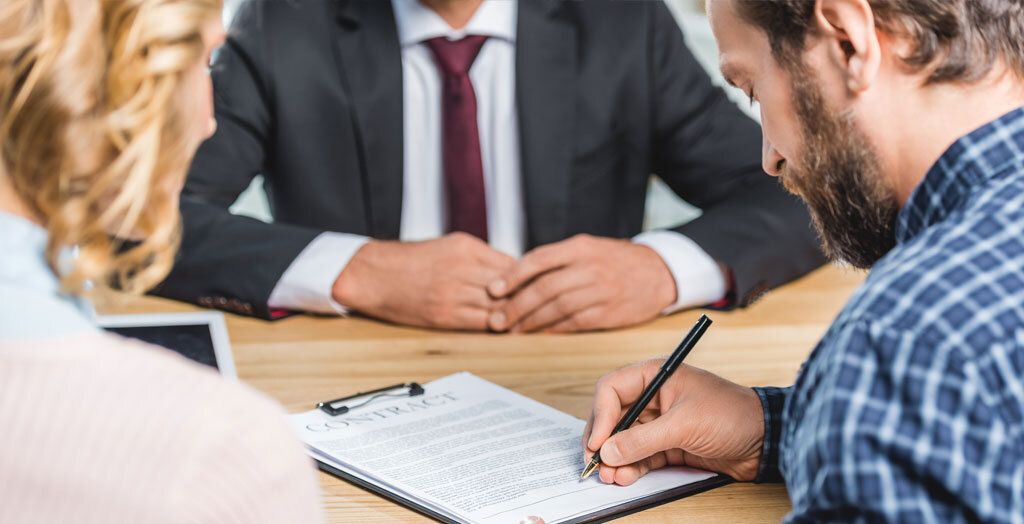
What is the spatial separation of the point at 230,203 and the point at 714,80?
2.33 m

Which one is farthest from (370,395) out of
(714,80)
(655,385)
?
(714,80)

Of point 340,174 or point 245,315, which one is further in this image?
point 340,174

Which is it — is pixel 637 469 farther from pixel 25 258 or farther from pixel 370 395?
pixel 25 258

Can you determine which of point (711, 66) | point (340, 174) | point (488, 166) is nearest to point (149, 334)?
point (340, 174)

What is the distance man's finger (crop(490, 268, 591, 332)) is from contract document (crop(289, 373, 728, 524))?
0.26 metres

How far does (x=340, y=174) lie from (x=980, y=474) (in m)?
1.52

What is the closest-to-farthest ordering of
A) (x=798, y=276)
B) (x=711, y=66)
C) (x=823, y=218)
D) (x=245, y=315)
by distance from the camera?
1. (x=823, y=218)
2. (x=245, y=315)
3. (x=798, y=276)
4. (x=711, y=66)

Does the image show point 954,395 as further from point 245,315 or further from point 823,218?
point 245,315

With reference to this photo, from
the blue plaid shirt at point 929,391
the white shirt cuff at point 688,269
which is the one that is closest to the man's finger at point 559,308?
the white shirt cuff at point 688,269

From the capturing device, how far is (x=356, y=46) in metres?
2.01

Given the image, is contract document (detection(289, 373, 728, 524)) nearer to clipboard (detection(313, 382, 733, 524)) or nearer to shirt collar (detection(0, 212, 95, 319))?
clipboard (detection(313, 382, 733, 524))

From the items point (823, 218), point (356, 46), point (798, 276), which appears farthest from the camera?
point (356, 46)

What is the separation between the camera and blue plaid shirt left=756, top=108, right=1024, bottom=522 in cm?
71

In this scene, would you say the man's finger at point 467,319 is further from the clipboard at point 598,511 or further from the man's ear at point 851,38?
the man's ear at point 851,38
